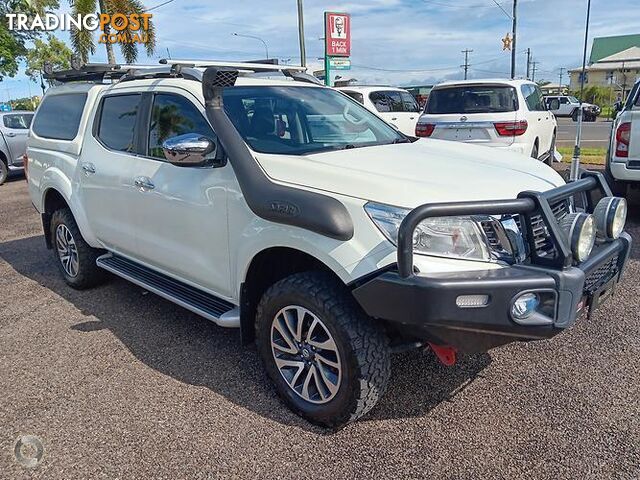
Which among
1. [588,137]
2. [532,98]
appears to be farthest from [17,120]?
[588,137]

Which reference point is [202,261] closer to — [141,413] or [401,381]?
[141,413]

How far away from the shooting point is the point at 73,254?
4934 millimetres

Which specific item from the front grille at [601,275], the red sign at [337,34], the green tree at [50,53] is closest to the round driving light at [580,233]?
the front grille at [601,275]

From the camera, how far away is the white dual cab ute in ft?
7.57

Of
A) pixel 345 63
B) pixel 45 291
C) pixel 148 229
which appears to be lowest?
pixel 45 291

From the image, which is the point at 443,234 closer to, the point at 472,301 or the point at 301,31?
the point at 472,301

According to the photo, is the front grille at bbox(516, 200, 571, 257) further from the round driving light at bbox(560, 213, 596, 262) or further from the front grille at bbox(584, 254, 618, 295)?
the front grille at bbox(584, 254, 618, 295)

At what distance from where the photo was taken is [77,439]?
2748 millimetres

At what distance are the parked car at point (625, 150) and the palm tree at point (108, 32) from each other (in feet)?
62.5

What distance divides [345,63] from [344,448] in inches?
721

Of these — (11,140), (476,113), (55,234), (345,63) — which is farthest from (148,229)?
(345,63)

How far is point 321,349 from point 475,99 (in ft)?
23.1

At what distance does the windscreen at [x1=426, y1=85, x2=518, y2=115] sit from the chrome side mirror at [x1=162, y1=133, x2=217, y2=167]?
6493 millimetres

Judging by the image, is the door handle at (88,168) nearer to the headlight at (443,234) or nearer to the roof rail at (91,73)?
the roof rail at (91,73)
